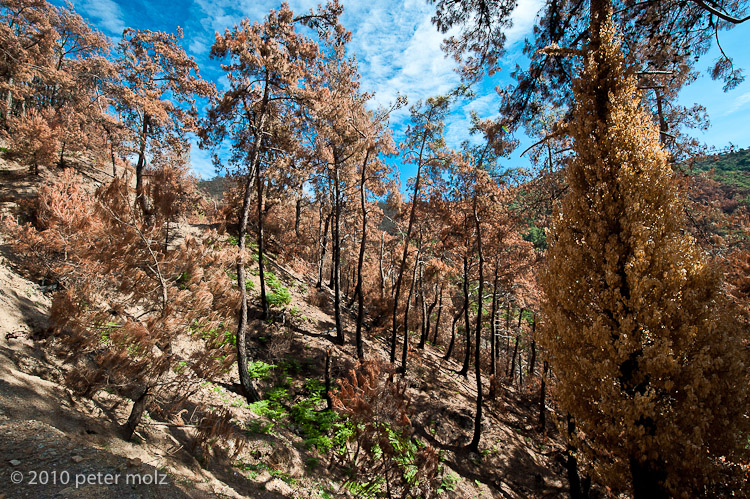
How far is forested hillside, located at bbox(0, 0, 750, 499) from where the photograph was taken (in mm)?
3637

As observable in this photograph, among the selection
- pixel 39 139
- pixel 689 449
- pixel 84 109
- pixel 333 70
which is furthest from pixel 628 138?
pixel 84 109

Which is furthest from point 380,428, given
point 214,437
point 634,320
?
point 634,320

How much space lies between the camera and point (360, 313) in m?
12.4

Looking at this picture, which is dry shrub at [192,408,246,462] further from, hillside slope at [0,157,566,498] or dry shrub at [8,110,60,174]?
dry shrub at [8,110,60,174]

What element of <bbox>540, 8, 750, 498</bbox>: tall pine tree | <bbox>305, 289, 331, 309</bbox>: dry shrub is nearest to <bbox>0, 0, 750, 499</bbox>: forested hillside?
<bbox>540, 8, 750, 498</bbox>: tall pine tree

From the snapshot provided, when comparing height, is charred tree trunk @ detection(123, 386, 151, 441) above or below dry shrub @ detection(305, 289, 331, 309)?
below

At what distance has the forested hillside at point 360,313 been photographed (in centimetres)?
364

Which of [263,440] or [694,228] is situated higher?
[694,228]

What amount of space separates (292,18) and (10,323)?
1068 cm

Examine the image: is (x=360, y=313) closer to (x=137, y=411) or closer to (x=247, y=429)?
(x=247, y=429)

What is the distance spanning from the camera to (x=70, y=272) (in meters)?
5.67

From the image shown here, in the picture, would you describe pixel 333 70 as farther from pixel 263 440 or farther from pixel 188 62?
pixel 263 440

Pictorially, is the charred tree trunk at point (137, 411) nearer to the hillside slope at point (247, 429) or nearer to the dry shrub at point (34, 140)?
the hillside slope at point (247, 429)

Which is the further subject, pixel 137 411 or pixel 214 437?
pixel 214 437
